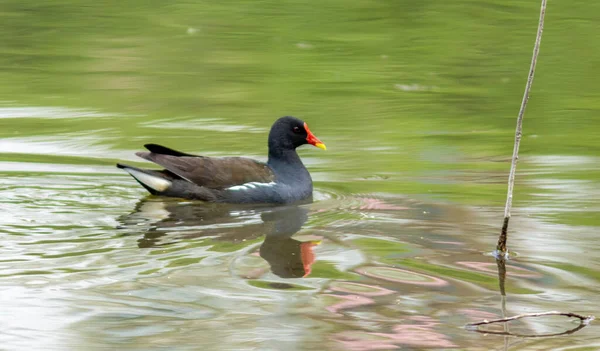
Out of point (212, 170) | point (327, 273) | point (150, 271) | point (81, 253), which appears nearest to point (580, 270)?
point (327, 273)

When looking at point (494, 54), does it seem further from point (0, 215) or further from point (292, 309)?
point (292, 309)

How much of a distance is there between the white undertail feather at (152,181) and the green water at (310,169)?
103 millimetres

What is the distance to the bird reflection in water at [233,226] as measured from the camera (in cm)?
660

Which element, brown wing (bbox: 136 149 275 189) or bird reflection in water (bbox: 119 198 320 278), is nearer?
bird reflection in water (bbox: 119 198 320 278)

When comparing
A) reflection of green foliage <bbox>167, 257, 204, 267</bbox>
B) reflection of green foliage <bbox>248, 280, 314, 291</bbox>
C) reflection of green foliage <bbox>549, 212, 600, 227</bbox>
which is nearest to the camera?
reflection of green foliage <bbox>248, 280, 314, 291</bbox>

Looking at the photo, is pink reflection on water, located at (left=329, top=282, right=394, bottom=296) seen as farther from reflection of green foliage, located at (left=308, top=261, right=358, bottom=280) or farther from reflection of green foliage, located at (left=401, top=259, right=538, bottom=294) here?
reflection of green foliage, located at (left=401, top=259, right=538, bottom=294)

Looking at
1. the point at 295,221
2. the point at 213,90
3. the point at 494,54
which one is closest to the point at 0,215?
the point at 295,221

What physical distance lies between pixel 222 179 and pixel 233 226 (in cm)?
100

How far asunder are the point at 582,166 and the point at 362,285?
383 cm

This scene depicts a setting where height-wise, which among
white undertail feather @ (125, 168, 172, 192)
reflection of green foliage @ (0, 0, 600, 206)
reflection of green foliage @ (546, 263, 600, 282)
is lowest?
reflection of green foliage @ (546, 263, 600, 282)

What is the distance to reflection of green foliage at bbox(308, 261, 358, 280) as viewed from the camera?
237 inches

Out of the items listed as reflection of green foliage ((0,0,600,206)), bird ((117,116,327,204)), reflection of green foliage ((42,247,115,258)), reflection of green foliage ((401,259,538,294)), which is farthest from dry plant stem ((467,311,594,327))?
bird ((117,116,327,204))

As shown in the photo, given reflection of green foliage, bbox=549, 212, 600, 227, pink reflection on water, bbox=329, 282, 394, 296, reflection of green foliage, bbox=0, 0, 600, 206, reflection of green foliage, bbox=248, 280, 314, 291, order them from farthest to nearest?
1. reflection of green foliage, bbox=0, 0, 600, 206
2. reflection of green foliage, bbox=549, 212, 600, 227
3. reflection of green foliage, bbox=248, 280, 314, 291
4. pink reflection on water, bbox=329, 282, 394, 296

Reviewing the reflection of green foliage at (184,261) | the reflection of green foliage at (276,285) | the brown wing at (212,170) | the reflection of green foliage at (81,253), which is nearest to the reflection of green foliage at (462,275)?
the reflection of green foliage at (276,285)
